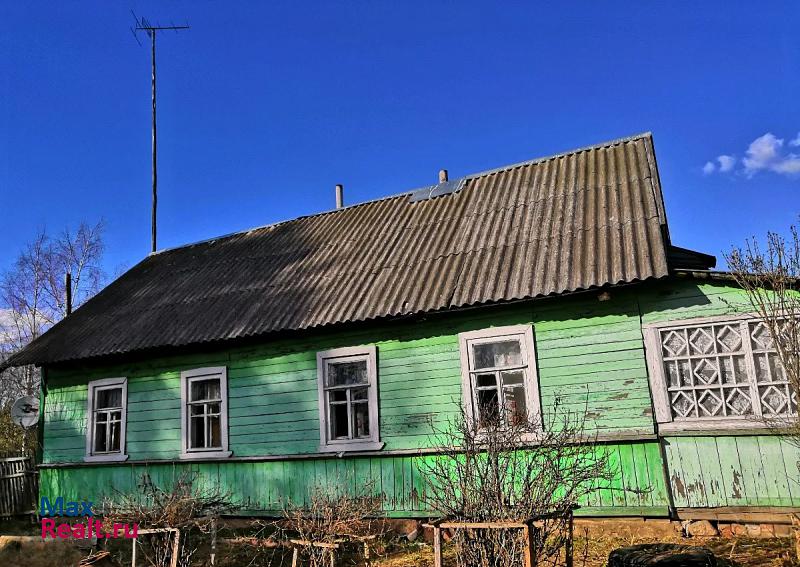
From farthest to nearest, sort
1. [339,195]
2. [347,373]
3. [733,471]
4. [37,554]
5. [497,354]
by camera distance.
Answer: [339,195], [347,373], [497,354], [733,471], [37,554]

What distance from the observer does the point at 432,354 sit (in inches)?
352

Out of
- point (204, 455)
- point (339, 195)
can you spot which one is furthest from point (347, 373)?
point (339, 195)

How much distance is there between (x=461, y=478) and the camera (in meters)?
4.98

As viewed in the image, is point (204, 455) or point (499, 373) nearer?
point (499, 373)

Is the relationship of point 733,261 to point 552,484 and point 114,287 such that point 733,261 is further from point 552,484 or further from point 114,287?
point 114,287

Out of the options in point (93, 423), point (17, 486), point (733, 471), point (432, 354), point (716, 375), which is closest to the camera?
point (733, 471)

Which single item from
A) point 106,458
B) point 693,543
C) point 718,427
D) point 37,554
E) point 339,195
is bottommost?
point 693,543

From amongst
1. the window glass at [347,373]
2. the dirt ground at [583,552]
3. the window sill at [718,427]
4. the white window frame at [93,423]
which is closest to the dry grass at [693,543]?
the dirt ground at [583,552]

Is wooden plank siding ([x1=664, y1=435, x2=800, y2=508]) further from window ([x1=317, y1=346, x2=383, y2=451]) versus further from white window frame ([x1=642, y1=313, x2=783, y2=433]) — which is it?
window ([x1=317, y1=346, x2=383, y2=451])

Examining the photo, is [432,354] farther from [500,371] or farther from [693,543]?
[693,543]

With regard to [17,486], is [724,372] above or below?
above

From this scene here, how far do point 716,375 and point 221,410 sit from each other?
7.49 meters

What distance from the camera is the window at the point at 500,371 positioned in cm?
827

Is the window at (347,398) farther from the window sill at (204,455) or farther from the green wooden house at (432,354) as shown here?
the window sill at (204,455)
